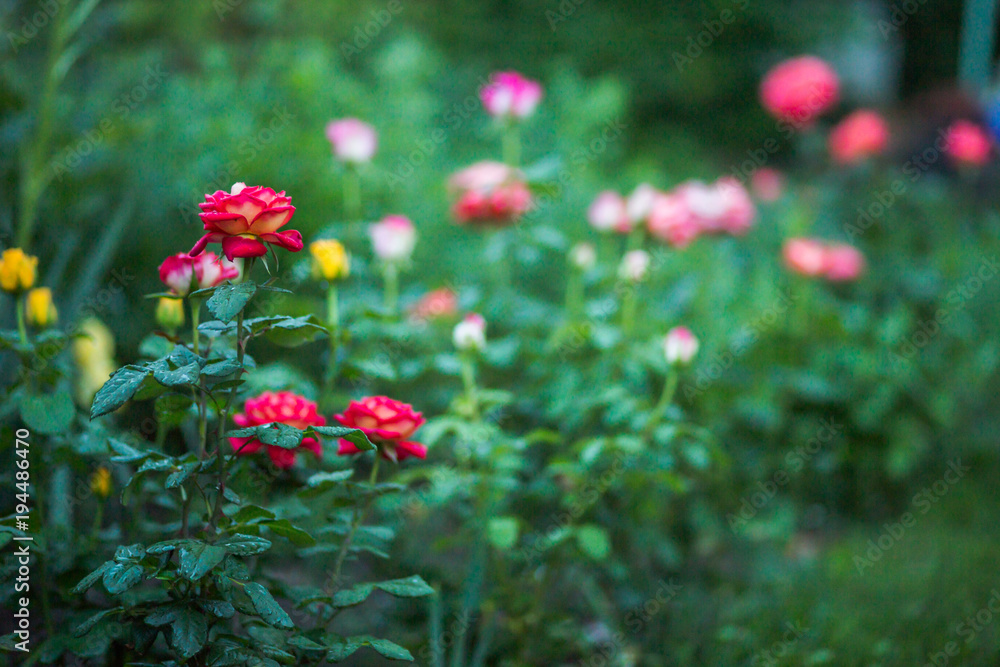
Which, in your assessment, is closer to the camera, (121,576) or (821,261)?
(121,576)

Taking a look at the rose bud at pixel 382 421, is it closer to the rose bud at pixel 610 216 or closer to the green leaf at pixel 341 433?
the green leaf at pixel 341 433

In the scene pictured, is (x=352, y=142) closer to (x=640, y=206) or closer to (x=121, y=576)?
(x=640, y=206)

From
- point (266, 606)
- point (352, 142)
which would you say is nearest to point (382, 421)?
point (266, 606)

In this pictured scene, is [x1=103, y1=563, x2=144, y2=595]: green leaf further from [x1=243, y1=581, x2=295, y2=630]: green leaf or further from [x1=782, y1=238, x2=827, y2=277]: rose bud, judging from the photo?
[x1=782, y1=238, x2=827, y2=277]: rose bud

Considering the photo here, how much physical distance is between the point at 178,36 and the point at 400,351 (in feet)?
8.38

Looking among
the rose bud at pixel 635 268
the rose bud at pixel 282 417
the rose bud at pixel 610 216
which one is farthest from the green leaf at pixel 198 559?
the rose bud at pixel 610 216

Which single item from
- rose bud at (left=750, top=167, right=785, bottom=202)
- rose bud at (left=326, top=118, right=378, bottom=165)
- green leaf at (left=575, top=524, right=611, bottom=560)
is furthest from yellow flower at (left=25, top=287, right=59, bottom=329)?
rose bud at (left=750, top=167, right=785, bottom=202)

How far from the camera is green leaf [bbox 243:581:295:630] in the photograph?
2.83ft

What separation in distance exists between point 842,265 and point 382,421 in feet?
5.64

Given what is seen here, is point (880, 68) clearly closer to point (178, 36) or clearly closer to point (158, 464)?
point (178, 36)

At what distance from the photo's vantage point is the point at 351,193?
1991 mm

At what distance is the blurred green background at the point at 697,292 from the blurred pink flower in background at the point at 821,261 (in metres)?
0.09

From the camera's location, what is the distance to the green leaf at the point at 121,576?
837 millimetres

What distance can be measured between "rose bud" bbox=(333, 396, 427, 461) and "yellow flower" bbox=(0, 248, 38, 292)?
48 cm
